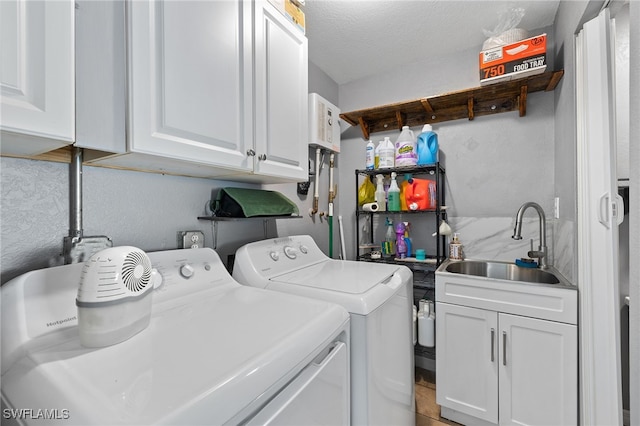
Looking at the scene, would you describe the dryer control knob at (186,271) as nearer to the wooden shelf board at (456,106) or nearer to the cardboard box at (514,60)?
the wooden shelf board at (456,106)

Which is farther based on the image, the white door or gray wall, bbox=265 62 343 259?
gray wall, bbox=265 62 343 259

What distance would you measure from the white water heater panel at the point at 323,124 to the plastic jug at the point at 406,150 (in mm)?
545

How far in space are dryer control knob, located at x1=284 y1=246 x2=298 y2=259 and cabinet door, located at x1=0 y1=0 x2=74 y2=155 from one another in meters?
1.04

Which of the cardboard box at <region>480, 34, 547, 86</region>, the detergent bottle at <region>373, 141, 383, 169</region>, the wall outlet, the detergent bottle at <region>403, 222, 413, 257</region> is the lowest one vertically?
the detergent bottle at <region>403, 222, 413, 257</region>

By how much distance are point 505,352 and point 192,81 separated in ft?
6.75

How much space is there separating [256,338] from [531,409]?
171 cm

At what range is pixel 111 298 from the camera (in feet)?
2.06

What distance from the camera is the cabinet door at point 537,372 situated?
1.38 m

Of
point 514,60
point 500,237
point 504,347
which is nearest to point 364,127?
point 514,60

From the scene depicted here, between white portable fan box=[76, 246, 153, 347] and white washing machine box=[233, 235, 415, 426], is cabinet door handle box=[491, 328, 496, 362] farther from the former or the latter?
white portable fan box=[76, 246, 153, 347]

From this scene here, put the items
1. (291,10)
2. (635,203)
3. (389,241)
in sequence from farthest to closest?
1. (389,241)
2. (291,10)
3. (635,203)

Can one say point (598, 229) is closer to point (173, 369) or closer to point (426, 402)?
point (426, 402)

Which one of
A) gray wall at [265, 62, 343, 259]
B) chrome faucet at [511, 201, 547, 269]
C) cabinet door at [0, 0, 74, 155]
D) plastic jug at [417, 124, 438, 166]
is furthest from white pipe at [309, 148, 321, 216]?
cabinet door at [0, 0, 74, 155]

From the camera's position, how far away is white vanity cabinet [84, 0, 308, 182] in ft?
2.65
